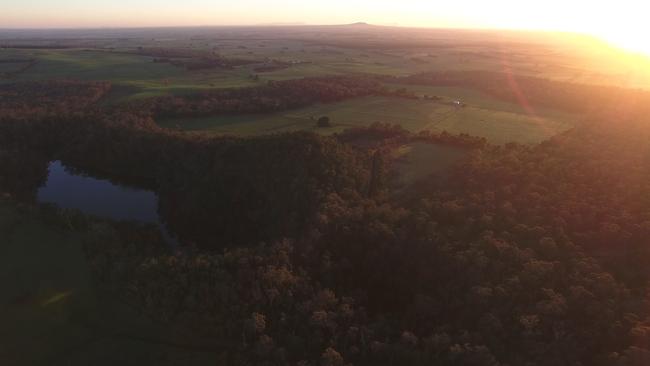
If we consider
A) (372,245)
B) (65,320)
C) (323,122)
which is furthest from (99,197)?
(372,245)

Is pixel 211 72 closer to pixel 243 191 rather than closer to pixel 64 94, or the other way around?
pixel 64 94

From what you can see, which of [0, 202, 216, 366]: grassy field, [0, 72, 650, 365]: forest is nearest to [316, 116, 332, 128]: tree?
[0, 72, 650, 365]: forest

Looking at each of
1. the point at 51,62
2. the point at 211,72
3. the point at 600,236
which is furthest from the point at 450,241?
the point at 51,62

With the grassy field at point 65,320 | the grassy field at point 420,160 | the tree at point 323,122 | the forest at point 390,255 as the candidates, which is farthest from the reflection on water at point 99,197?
the tree at point 323,122

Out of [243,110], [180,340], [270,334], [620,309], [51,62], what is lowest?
[180,340]

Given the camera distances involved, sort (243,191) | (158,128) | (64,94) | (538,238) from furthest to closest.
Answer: (64,94) → (158,128) → (243,191) → (538,238)

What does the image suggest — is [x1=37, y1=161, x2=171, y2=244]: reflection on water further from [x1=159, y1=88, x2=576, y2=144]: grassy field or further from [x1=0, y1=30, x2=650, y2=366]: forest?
[x1=159, y1=88, x2=576, y2=144]: grassy field
